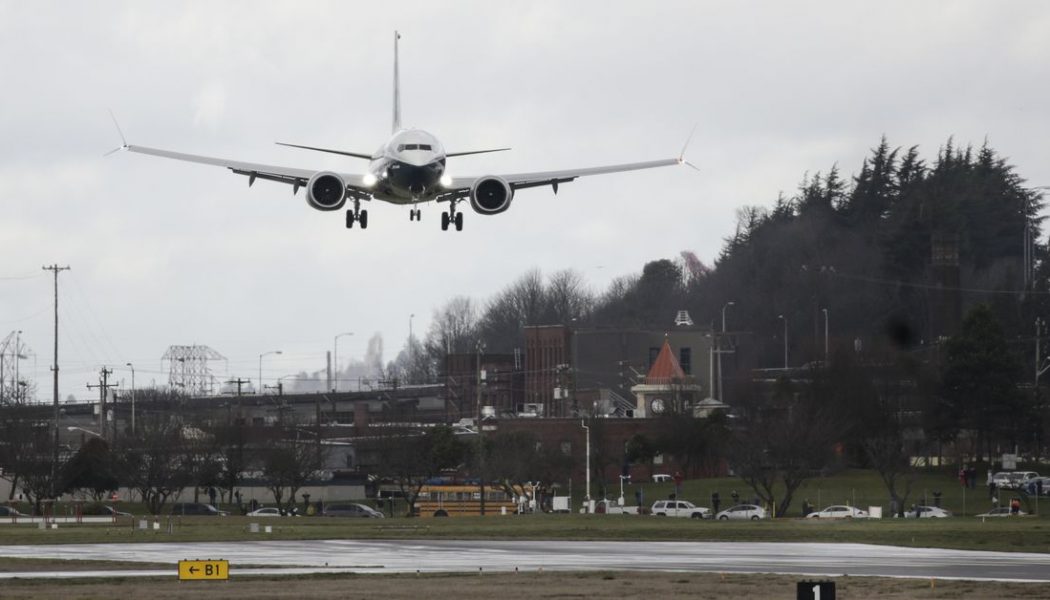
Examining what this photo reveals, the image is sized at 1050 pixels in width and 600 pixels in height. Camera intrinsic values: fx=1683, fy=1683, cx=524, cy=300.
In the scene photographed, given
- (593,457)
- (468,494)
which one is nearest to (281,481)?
(468,494)

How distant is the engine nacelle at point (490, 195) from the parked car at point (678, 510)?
43.9 meters

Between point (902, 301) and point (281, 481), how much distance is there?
9436 cm

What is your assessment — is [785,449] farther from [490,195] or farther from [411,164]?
[411,164]

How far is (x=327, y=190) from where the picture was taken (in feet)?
197

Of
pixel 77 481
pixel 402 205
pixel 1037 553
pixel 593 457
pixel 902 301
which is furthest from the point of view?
pixel 902 301

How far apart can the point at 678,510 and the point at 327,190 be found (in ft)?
160

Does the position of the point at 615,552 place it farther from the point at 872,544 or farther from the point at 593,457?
the point at 593,457

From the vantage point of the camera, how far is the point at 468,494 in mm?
117438

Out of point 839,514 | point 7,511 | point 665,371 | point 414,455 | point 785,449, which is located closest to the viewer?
point 839,514

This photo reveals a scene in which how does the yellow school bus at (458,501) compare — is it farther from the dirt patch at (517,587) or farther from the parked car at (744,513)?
the dirt patch at (517,587)

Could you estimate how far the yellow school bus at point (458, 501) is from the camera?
111m

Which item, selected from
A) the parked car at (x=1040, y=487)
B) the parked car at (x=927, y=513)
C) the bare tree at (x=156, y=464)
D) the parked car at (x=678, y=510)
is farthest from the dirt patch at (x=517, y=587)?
the parked car at (x=1040, y=487)

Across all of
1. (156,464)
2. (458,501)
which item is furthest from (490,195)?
(156,464)

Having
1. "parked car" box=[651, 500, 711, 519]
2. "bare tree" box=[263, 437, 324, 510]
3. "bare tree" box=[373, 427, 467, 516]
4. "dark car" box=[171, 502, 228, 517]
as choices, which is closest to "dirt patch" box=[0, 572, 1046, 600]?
"parked car" box=[651, 500, 711, 519]
